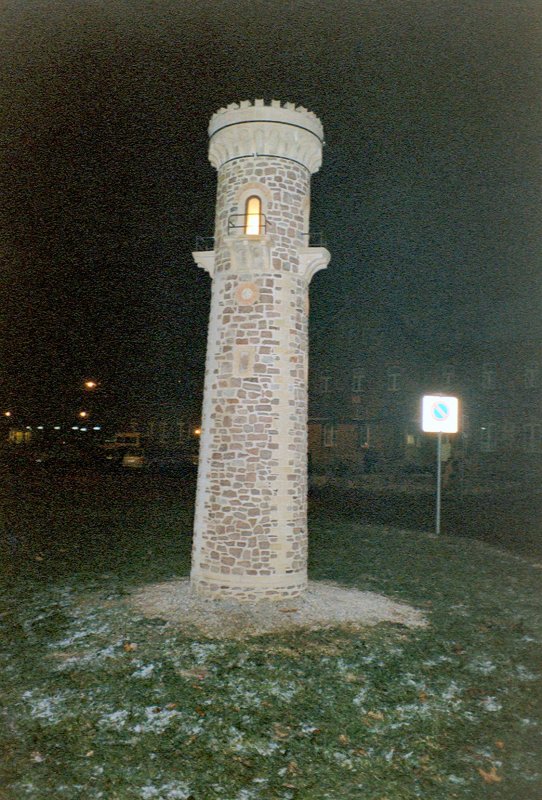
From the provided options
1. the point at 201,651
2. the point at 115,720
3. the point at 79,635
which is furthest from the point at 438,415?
the point at 115,720

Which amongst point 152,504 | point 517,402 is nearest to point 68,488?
point 152,504

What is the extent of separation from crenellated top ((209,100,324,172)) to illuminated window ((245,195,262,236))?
1.06 m

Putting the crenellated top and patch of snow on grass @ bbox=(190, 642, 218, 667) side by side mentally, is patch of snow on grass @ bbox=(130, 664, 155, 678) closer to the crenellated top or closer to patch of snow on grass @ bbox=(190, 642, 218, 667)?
patch of snow on grass @ bbox=(190, 642, 218, 667)

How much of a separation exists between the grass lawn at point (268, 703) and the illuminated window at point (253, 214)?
28.2ft

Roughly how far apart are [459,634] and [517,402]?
157 ft

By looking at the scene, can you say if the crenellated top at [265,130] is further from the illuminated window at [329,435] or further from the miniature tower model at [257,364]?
the illuminated window at [329,435]

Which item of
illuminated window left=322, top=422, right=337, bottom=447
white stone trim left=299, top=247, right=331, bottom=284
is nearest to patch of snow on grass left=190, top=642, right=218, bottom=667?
white stone trim left=299, top=247, right=331, bottom=284

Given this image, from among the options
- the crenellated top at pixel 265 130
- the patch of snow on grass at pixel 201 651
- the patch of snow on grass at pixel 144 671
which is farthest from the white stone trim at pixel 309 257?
the patch of snow on grass at pixel 144 671

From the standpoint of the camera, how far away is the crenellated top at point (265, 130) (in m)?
13.6

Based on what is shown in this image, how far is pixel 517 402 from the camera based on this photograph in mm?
55219

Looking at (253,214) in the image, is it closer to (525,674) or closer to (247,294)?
(247,294)

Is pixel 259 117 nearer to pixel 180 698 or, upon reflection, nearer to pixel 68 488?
pixel 180 698

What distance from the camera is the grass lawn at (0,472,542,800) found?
259 inches

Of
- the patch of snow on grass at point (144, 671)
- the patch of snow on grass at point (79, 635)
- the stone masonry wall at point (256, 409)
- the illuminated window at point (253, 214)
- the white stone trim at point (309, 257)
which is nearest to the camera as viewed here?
the patch of snow on grass at point (144, 671)
